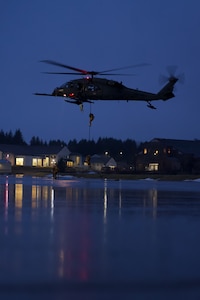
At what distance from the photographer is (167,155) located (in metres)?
101

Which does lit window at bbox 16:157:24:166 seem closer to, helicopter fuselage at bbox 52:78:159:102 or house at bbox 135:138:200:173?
house at bbox 135:138:200:173

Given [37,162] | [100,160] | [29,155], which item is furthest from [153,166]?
[100,160]

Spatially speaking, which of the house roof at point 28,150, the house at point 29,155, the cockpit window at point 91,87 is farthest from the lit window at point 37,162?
the cockpit window at point 91,87

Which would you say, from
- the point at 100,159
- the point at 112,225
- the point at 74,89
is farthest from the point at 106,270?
the point at 100,159

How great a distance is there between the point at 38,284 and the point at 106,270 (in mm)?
1117

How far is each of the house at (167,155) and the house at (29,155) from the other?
73.6ft

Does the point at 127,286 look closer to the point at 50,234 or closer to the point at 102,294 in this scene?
the point at 102,294

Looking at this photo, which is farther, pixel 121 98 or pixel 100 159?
pixel 100 159

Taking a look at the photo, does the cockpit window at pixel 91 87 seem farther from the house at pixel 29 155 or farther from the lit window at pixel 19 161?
the lit window at pixel 19 161

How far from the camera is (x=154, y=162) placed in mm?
102500

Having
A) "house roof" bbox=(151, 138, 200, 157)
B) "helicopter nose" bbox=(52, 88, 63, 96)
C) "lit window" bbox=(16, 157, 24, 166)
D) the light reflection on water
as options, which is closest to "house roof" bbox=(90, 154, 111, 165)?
"lit window" bbox=(16, 157, 24, 166)

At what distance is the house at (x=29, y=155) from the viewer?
119312mm

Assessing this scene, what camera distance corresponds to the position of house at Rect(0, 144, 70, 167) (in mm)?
119312

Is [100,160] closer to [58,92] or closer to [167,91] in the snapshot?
[167,91]
